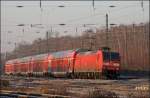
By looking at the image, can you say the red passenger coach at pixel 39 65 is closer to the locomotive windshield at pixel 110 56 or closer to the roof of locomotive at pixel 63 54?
the roof of locomotive at pixel 63 54

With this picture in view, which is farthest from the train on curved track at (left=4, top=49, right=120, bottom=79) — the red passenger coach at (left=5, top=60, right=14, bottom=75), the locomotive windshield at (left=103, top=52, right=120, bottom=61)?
the red passenger coach at (left=5, top=60, right=14, bottom=75)

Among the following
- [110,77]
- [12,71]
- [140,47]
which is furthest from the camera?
[12,71]

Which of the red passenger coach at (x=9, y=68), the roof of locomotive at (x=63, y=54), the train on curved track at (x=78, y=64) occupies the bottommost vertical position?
the red passenger coach at (x=9, y=68)

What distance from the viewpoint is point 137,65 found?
2477 inches

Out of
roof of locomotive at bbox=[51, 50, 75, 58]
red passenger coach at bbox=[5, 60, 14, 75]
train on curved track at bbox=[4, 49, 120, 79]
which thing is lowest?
red passenger coach at bbox=[5, 60, 14, 75]

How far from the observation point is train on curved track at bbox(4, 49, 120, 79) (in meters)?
41.8

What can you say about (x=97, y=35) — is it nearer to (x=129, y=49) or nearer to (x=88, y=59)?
(x=88, y=59)

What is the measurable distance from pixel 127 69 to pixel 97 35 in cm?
1547

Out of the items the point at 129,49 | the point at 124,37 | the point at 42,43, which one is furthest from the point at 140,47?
the point at 42,43

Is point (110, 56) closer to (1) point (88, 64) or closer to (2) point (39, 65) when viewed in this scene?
(1) point (88, 64)

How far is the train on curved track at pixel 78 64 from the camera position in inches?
1644

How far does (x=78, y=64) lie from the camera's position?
45906 millimetres

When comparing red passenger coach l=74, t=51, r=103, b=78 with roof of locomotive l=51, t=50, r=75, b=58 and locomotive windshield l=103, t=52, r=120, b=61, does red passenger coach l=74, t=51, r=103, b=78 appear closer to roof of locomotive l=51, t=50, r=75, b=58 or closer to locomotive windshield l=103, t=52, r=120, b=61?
locomotive windshield l=103, t=52, r=120, b=61

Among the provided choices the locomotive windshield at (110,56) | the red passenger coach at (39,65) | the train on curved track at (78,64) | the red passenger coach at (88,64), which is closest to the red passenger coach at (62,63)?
the train on curved track at (78,64)
